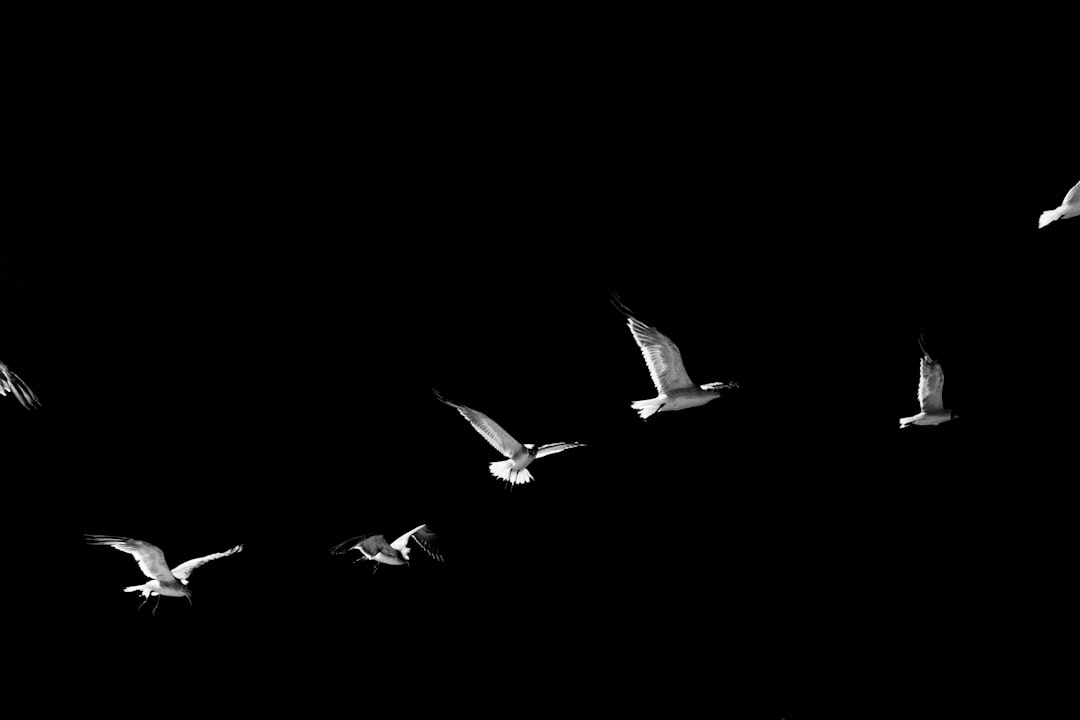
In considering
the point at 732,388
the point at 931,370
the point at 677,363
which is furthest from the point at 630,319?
the point at 931,370

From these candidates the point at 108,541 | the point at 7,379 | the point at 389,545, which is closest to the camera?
the point at 7,379

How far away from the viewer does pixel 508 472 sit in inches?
337

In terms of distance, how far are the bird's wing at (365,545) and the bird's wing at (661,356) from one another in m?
2.83

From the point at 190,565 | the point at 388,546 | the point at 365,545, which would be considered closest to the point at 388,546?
the point at 388,546

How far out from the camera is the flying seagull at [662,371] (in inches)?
308

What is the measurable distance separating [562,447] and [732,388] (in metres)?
1.37

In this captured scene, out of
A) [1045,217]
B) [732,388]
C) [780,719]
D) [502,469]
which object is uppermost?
[1045,217]

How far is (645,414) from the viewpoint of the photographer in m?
7.90

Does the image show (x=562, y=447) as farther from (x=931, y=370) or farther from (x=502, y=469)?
(x=931, y=370)

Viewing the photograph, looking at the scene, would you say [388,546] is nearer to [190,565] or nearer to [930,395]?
[190,565]

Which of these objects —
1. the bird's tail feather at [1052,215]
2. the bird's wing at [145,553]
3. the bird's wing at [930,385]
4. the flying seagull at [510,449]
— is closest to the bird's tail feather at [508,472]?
the flying seagull at [510,449]

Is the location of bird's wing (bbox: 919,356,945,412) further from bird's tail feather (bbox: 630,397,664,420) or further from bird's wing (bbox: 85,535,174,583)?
bird's wing (bbox: 85,535,174,583)

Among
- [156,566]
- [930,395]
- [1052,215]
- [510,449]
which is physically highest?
[1052,215]

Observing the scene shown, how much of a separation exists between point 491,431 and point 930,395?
369 cm
